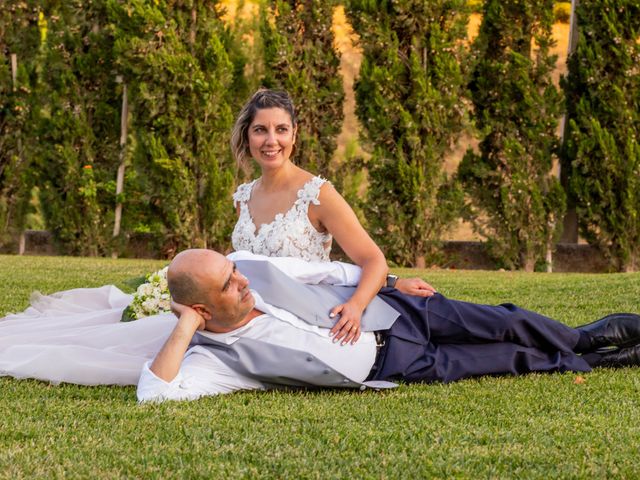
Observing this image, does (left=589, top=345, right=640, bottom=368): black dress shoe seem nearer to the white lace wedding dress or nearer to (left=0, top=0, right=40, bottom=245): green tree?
the white lace wedding dress

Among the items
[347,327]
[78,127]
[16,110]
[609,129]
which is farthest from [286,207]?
[16,110]

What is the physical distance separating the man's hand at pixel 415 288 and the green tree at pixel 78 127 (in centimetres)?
984

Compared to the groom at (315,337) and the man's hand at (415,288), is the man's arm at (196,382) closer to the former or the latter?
the groom at (315,337)

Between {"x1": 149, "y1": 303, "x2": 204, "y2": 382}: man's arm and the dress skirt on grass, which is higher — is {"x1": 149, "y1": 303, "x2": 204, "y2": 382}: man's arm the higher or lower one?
the higher one

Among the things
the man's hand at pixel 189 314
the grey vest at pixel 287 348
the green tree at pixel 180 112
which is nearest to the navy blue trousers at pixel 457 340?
the grey vest at pixel 287 348

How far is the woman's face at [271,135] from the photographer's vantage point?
5.28 metres

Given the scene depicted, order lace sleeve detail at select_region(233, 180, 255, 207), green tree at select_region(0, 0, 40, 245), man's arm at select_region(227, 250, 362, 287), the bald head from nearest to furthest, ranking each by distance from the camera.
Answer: the bald head
man's arm at select_region(227, 250, 362, 287)
lace sleeve detail at select_region(233, 180, 255, 207)
green tree at select_region(0, 0, 40, 245)

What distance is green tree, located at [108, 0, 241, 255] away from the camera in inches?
533

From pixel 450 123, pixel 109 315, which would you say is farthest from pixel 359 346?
pixel 450 123

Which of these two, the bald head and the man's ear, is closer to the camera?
the bald head

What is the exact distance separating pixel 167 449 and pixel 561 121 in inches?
490

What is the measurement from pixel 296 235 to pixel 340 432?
1.76 meters

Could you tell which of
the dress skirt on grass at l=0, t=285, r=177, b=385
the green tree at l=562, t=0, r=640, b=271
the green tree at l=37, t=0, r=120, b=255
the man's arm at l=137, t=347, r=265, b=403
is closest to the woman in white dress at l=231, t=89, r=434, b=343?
the dress skirt on grass at l=0, t=285, r=177, b=385

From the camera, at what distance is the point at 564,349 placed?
5.14 metres
